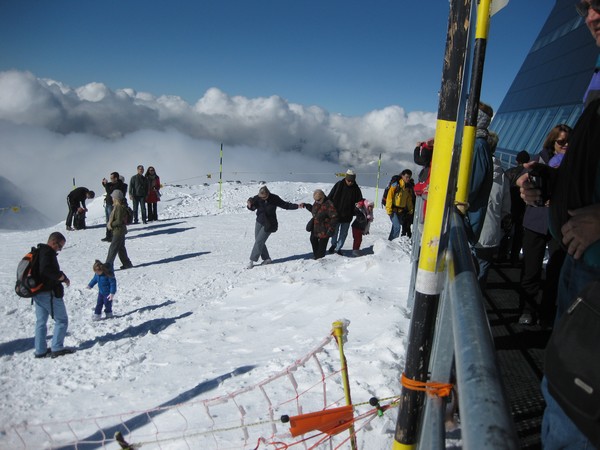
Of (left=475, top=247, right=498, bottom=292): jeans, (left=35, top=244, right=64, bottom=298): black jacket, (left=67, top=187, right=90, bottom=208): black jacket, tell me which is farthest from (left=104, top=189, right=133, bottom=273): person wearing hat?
(left=475, top=247, right=498, bottom=292): jeans

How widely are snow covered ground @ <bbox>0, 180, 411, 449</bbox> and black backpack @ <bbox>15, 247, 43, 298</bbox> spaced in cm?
110

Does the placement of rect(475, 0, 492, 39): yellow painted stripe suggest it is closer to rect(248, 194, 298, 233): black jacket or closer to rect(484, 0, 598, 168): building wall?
rect(248, 194, 298, 233): black jacket

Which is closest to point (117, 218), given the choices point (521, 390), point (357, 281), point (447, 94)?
point (357, 281)

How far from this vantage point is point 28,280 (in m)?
6.13

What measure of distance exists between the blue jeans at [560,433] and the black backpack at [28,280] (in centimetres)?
662

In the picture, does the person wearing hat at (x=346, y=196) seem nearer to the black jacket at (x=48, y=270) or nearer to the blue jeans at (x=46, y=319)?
the black jacket at (x=48, y=270)

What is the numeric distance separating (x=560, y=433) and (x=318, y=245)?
8.94 metres

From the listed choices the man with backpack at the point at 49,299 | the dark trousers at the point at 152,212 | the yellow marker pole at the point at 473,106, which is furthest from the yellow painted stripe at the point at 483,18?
the dark trousers at the point at 152,212

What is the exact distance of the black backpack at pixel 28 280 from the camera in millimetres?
6121

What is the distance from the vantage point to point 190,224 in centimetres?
1641

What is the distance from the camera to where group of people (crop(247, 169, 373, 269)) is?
32.3 feet

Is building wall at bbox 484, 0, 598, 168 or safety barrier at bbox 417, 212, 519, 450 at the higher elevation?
building wall at bbox 484, 0, 598, 168

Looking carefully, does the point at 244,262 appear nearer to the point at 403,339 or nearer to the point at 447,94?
the point at 403,339

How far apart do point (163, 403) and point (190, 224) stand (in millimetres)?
11875
